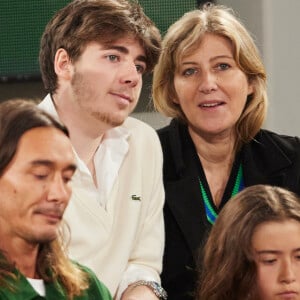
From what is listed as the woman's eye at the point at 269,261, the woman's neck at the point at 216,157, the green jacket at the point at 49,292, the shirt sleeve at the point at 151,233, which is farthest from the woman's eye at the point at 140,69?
the green jacket at the point at 49,292

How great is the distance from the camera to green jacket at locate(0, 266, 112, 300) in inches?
55.4

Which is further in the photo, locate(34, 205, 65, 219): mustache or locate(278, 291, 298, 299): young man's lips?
locate(278, 291, 298, 299): young man's lips

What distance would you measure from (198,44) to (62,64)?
16.2 inches

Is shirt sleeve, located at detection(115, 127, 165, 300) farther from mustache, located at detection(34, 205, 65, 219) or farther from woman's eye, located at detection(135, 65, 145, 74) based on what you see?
mustache, located at detection(34, 205, 65, 219)

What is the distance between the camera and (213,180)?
2373 mm

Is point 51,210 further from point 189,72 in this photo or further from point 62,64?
point 189,72

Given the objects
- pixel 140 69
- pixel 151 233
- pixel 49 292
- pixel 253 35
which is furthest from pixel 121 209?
pixel 253 35

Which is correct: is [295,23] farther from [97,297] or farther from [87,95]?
[97,297]

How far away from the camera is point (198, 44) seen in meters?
2.33

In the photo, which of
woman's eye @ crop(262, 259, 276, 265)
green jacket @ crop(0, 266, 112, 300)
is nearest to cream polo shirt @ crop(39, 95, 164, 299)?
woman's eye @ crop(262, 259, 276, 265)

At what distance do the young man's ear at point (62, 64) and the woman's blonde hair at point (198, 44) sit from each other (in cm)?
37

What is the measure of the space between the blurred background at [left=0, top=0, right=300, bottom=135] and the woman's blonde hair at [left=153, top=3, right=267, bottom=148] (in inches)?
19.3

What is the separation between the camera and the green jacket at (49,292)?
1407mm

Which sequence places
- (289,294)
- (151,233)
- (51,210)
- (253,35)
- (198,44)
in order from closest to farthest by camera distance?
(51,210) < (289,294) < (151,233) < (198,44) < (253,35)
